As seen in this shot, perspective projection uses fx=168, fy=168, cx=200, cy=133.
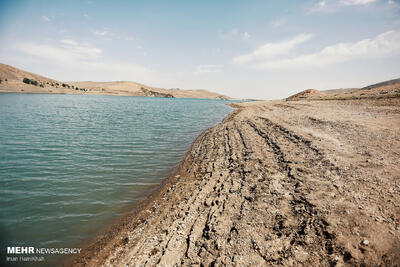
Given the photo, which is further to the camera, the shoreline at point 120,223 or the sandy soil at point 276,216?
the shoreline at point 120,223

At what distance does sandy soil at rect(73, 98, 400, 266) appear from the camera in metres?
3.85

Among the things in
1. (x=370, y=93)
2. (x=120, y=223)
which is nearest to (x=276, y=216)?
(x=120, y=223)

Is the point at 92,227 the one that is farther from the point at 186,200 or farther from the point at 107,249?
the point at 186,200

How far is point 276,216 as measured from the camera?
16.5 feet

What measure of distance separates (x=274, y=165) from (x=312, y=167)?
1559 mm

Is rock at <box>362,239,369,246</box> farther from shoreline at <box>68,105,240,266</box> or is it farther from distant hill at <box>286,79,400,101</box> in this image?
distant hill at <box>286,79,400,101</box>

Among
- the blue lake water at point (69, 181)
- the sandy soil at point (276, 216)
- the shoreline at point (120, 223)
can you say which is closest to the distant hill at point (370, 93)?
the sandy soil at point (276, 216)

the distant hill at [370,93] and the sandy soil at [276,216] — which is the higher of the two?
the distant hill at [370,93]

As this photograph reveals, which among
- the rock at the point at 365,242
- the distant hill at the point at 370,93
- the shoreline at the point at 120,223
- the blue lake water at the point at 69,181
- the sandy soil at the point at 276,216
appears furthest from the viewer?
the distant hill at the point at 370,93

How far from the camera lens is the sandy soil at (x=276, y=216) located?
3848 millimetres

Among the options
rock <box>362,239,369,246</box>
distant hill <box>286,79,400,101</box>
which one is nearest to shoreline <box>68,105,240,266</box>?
rock <box>362,239,369,246</box>

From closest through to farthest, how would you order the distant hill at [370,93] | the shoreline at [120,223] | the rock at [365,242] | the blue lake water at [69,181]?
the rock at [365,242]
the shoreline at [120,223]
the blue lake water at [69,181]
the distant hill at [370,93]

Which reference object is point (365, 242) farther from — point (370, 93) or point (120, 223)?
point (370, 93)

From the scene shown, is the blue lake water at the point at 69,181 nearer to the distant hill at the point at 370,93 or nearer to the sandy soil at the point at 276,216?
the sandy soil at the point at 276,216
